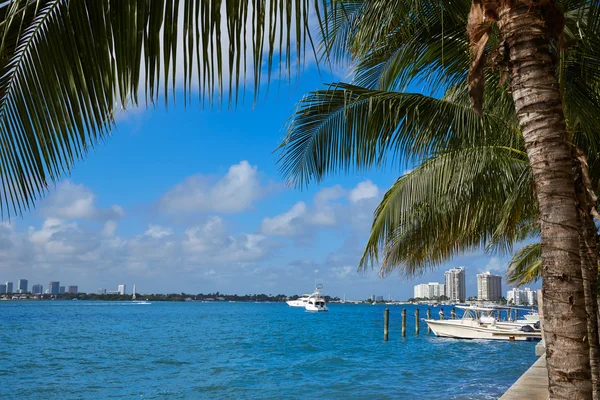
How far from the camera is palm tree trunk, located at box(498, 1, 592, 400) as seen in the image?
2.52 m

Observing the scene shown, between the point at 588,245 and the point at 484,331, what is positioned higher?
the point at 588,245

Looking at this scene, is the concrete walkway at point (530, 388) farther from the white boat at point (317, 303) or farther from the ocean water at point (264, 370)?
the white boat at point (317, 303)

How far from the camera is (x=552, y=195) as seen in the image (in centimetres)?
262

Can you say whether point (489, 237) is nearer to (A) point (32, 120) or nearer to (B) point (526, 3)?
(B) point (526, 3)

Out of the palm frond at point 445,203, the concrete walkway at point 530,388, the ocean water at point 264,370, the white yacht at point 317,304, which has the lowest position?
the white yacht at point 317,304

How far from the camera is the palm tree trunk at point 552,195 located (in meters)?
2.52

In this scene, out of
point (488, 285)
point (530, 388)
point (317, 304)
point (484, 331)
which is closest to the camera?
point (530, 388)

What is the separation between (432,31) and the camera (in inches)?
229

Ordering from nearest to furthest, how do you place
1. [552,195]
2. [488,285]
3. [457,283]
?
[552,195] → [488,285] → [457,283]

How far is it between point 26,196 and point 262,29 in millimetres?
1110

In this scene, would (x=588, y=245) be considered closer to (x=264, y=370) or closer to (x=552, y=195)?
(x=552, y=195)

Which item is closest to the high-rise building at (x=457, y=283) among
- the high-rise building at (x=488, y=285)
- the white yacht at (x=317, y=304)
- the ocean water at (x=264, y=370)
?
the high-rise building at (x=488, y=285)

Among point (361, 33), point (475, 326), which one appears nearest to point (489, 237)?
point (361, 33)

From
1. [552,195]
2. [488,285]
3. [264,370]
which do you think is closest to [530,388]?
[552,195]
